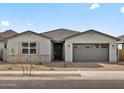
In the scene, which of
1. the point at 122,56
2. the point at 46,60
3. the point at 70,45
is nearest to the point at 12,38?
the point at 46,60

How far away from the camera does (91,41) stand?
31312mm

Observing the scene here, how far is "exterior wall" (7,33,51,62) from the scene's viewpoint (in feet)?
96.9

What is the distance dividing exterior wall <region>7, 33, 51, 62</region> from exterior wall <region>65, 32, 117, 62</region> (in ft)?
8.22

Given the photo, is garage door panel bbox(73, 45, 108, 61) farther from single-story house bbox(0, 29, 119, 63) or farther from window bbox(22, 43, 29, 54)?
window bbox(22, 43, 29, 54)

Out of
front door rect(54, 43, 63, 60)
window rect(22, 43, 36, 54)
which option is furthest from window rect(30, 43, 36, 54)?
front door rect(54, 43, 63, 60)

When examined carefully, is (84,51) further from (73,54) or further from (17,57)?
(17,57)

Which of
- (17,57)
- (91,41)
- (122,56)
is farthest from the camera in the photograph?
(122,56)

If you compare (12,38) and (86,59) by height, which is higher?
(12,38)

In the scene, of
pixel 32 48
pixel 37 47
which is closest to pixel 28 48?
pixel 32 48

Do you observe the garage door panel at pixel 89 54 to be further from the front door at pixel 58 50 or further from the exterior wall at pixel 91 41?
the front door at pixel 58 50

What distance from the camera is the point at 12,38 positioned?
2991cm

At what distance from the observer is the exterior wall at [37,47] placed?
29531mm

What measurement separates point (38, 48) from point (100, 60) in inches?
313

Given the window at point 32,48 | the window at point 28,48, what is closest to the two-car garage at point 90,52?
the window at point 32,48
